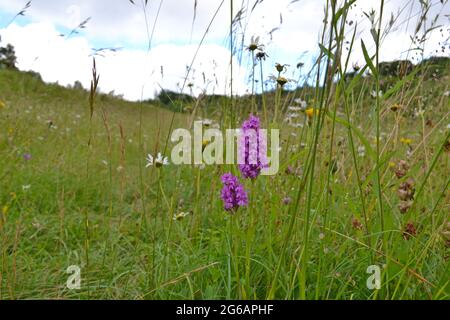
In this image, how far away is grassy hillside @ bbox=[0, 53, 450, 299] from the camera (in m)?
0.84

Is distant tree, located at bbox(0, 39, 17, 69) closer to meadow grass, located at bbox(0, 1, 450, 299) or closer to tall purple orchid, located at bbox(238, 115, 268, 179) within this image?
meadow grass, located at bbox(0, 1, 450, 299)

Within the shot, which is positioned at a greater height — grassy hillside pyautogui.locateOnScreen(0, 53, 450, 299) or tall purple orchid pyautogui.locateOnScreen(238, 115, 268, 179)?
tall purple orchid pyautogui.locateOnScreen(238, 115, 268, 179)

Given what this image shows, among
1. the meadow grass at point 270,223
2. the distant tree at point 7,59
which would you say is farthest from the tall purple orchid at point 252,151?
the distant tree at point 7,59

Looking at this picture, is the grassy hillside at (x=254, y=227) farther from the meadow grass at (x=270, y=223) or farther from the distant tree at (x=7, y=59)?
the distant tree at (x=7, y=59)

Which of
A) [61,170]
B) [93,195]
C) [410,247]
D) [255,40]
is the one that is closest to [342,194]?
[410,247]

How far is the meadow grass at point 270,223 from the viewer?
79 cm

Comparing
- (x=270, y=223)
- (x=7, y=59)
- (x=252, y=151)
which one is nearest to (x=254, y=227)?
(x=270, y=223)

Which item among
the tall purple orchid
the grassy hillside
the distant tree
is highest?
the distant tree

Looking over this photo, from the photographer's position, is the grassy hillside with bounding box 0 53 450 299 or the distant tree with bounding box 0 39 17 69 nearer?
the grassy hillside with bounding box 0 53 450 299

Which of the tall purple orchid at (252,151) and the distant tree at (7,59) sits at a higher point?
the distant tree at (7,59)

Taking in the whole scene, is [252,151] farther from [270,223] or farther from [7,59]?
[7,59]

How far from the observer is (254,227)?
3.41 feet

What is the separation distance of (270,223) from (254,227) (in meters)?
0.04

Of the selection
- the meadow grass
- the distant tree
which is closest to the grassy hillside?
the meadow grass
